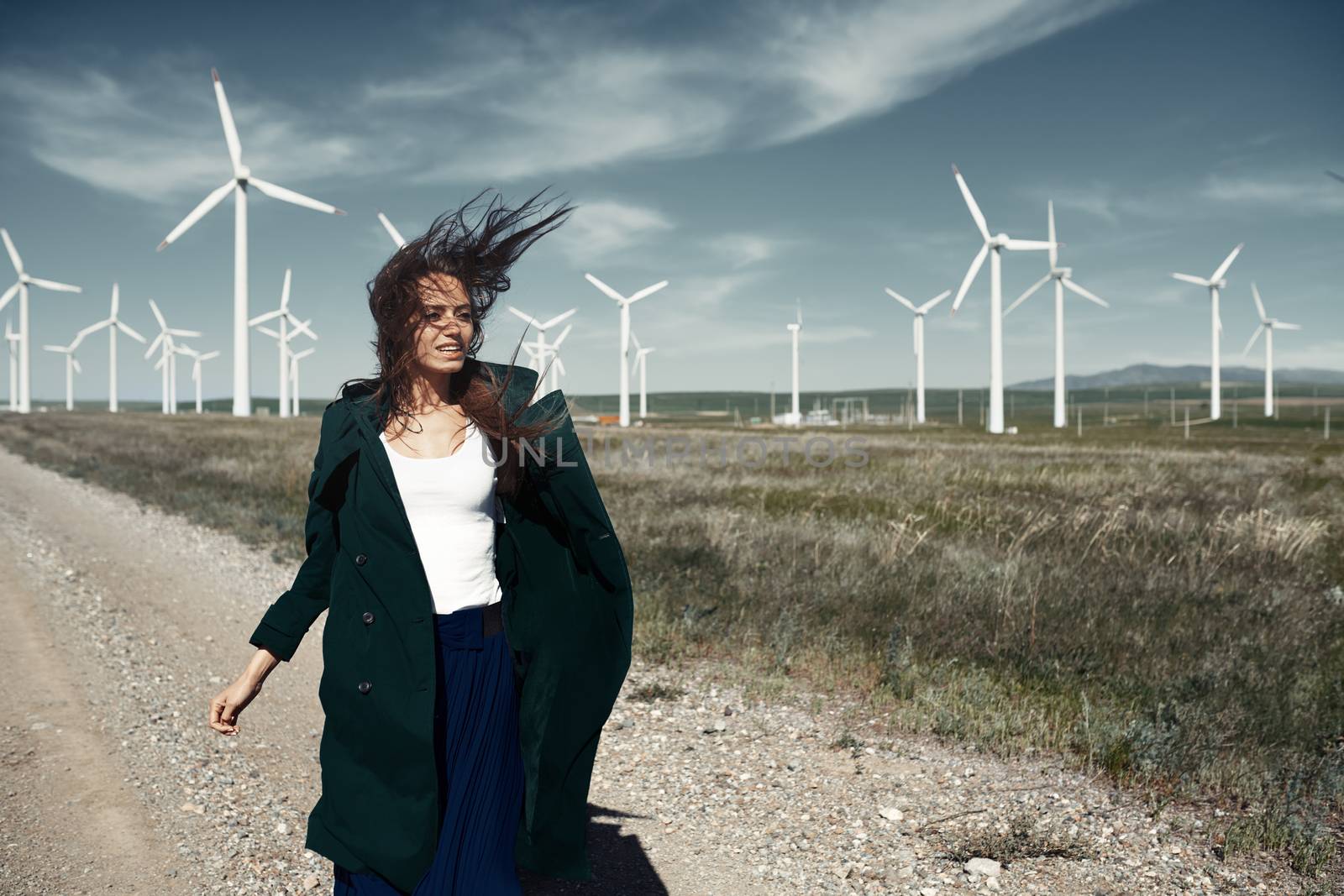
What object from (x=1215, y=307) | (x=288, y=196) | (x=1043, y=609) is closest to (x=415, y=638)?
(x=1043, y=609)

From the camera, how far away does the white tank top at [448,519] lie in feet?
9.04

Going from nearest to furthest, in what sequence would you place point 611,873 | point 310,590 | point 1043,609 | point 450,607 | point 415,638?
1. point 415,638
2. point 450,607
3. point 310,590
4. point 611,873
5. point 1043,609

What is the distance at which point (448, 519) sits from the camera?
2.78 m

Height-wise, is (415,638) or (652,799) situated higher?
(415,638)

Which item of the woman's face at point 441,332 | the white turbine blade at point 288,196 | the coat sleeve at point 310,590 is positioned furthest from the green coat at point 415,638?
the white turbine blade at point 288,196

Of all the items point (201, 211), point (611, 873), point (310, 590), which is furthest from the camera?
point (201, 211)

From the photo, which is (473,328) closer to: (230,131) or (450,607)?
(450,607)

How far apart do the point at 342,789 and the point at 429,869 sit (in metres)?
0.37

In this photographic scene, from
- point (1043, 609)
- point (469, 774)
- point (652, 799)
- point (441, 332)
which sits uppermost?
point (441, 332)

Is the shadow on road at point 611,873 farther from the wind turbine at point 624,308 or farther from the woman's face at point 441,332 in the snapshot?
the wind turbine at point 624,308

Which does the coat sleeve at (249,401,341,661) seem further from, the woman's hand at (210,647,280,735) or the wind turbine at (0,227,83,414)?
the wind turbine at (0,227,83,414)

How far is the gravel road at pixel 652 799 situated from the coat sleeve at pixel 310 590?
177 centimetres

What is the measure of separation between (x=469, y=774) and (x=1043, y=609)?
7276mm

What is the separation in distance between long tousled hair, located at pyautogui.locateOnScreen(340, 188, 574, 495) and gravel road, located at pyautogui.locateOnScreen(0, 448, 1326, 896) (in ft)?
7.76
